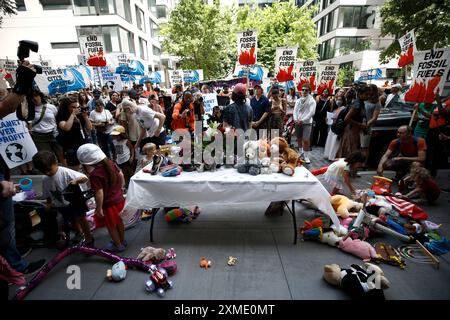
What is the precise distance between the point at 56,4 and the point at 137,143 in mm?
24174

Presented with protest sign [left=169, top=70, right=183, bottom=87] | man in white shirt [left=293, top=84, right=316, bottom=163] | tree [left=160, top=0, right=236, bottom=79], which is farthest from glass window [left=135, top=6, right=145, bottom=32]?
man in white shirt [left=293, top=84, right=316, bottom=163]

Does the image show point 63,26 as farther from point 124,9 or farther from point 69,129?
point 69,129

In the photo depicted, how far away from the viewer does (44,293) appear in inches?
103

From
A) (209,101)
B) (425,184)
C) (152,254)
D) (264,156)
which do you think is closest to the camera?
(152,254)

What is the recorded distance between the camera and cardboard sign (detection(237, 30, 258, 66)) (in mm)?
7391

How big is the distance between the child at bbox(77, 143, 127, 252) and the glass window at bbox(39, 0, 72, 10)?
81.5 ft

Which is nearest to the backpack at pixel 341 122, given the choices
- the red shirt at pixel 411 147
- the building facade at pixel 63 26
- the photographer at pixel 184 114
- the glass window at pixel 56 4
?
the red shirt at pixel 411 147

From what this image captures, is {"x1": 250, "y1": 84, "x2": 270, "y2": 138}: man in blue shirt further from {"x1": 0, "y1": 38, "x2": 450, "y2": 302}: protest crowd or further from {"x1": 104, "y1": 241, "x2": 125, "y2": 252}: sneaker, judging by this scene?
{"x1": 104, "y1": 241, "x2": 125, "y2": 252}: sneaker

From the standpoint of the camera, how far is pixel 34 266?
2959 mm

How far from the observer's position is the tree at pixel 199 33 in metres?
20.4

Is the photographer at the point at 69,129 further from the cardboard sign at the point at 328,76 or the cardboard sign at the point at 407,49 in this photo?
the cardboard sign at the point at 328,76

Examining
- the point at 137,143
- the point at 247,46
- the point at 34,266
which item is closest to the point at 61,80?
the point at 137,143

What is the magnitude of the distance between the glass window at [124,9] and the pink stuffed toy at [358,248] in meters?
25.1

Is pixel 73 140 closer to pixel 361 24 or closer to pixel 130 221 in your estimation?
pixel 130 221
